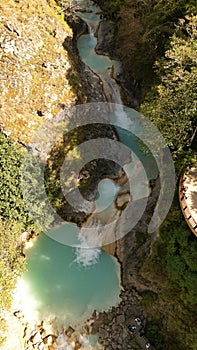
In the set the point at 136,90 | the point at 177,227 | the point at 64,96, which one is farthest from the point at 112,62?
the point at 177,227

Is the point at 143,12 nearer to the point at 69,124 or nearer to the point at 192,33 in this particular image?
the point at 192,33

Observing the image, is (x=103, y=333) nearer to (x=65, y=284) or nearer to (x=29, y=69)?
(x=65, y=284)

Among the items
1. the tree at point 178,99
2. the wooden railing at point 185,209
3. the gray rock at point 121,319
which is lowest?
the gray rock at point 121,319

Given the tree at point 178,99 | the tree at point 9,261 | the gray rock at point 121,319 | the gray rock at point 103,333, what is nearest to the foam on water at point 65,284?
the gray rock at point 121,319

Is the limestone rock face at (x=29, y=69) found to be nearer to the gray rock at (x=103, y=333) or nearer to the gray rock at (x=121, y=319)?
the gray rock at (x=121, y=319)

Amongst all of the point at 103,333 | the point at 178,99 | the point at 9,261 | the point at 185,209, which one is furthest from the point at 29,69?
the point at 103,333

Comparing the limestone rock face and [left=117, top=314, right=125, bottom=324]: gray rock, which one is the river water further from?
the limestone rock face
